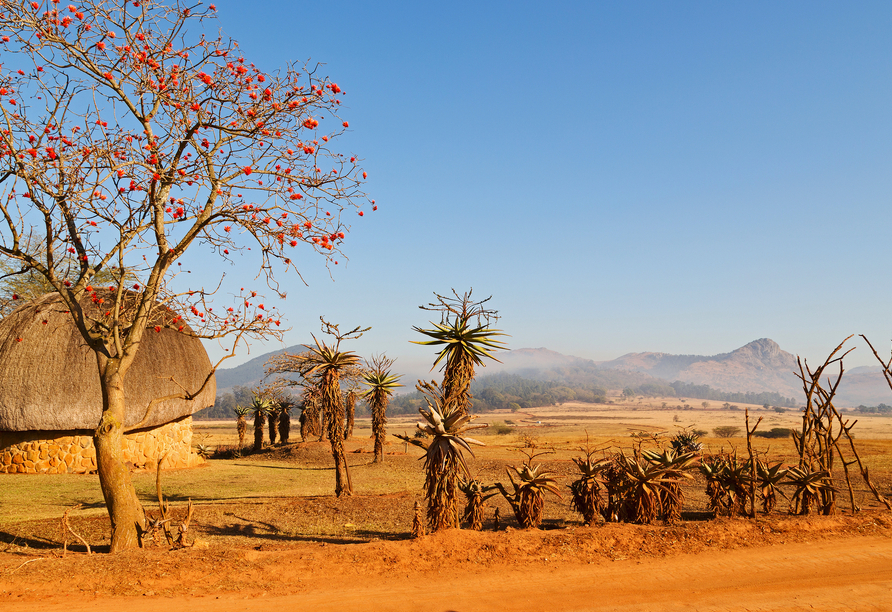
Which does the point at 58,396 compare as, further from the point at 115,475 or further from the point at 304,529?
the point at 115,475

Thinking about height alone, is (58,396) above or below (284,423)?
above

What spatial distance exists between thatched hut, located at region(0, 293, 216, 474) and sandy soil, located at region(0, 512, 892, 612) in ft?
36.8

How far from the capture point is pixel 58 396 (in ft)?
63.0

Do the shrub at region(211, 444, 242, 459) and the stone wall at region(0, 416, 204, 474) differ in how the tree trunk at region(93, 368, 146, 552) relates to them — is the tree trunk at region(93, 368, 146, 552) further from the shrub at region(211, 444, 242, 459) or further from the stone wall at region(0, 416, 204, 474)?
the shrub at region(211, 444, 242, 459)

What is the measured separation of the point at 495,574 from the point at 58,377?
18.7 meters

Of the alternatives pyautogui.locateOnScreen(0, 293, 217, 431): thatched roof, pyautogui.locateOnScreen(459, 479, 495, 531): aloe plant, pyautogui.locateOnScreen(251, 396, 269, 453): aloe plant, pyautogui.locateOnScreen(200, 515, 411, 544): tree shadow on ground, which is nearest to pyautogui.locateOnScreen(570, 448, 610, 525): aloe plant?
pyautogui.locateOnScreen(459, 479, 495, 531): aloe plant

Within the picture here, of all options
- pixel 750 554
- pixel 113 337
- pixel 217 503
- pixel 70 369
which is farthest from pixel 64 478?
pixel 750 554

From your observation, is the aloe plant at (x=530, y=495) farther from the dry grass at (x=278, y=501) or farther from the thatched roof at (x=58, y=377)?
the thatched roof at (x=58, y=377)

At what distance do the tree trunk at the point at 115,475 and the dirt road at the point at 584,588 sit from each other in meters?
2.18

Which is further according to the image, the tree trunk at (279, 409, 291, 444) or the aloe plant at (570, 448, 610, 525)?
the tree trunk at (279, 409, 291, 444)

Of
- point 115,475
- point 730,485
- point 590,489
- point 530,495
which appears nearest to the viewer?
point 115,475

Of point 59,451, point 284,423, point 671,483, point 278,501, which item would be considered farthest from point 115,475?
point 284,423

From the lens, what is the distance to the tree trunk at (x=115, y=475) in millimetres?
8906

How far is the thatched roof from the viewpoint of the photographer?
18.8 m
